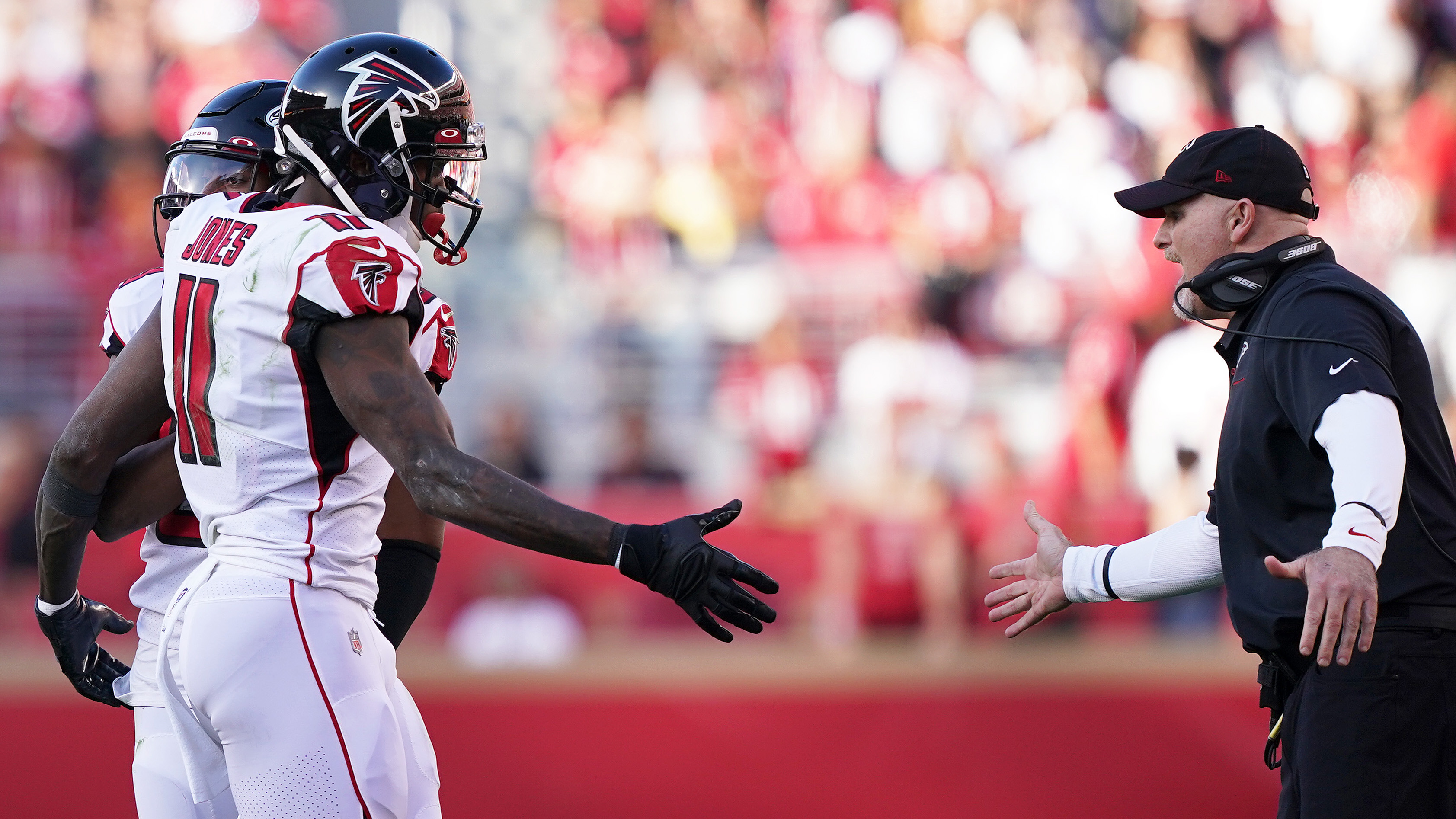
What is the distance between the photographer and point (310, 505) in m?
2.55

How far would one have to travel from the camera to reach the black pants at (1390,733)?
2.75 m

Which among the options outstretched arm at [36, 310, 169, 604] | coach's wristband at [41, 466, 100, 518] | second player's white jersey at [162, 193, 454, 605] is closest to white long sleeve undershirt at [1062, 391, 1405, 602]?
second player's white jersey at [162, 193, 454, 605]

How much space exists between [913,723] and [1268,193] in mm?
3509

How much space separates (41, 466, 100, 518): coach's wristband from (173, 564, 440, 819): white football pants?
0.66 m

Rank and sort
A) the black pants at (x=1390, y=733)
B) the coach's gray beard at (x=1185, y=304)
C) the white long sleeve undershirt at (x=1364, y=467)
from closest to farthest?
the white long sleeve undershirt at (x=1364, y=467)
the black pants at (x=1390, y=733)
the coach's gray beard at (x=1185, y=304)

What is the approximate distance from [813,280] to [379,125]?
7.51 m

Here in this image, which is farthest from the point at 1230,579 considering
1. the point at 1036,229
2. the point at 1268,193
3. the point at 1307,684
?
the point at 1036,229

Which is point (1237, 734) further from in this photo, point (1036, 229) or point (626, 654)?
point (1036, 229)

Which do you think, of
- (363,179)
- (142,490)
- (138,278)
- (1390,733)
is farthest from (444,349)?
(1390,733)

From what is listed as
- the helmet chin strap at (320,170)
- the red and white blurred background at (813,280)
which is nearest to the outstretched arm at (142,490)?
the helmet chin strap at (320,170)

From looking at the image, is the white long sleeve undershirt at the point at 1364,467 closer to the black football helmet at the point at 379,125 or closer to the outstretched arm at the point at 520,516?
the outstretched arm at the point at 520,516

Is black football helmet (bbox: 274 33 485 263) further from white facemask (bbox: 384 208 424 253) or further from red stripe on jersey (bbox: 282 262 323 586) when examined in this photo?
red stripe on jersey (bbox: 282 262 323 586)

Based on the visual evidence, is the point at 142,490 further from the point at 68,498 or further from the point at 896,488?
the point at 896,488

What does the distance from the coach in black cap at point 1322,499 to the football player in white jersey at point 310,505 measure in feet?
3.77
